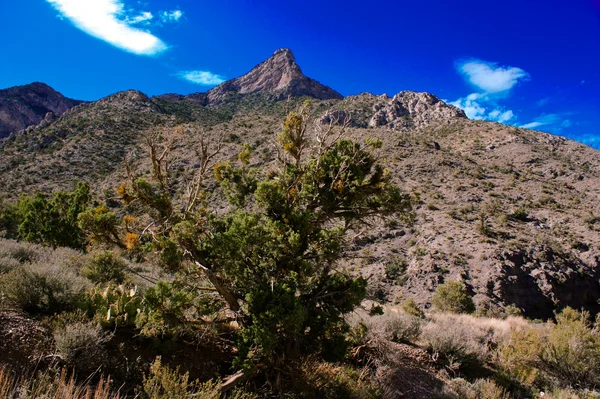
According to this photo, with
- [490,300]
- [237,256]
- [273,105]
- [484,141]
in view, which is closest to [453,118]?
[484,141]

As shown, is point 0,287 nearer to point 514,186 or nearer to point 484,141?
point 514,186

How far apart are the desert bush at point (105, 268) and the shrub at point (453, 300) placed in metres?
17.7

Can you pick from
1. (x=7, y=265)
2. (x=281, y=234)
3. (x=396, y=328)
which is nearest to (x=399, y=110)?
(x=396, y=328)

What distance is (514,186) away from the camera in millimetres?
36594

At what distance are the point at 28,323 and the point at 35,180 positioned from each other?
4456 centimetres

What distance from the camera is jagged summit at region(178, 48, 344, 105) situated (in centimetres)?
11738

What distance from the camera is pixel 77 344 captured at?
17.3 feet

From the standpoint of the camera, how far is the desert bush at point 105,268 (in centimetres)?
1186

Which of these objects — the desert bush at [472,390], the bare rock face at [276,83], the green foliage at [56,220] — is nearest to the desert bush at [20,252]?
the desert bush at [472,390]

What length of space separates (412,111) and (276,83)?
65725 mm

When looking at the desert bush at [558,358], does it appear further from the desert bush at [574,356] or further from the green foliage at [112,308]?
the green foliage at [112,308]

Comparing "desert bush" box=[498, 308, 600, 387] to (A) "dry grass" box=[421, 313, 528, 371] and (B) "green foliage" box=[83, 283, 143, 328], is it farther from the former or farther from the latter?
(B) "green foliage" box=[83, 283, 143, 328]

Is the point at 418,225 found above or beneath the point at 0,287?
above

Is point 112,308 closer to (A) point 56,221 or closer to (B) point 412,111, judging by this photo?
(A) point 56,221
